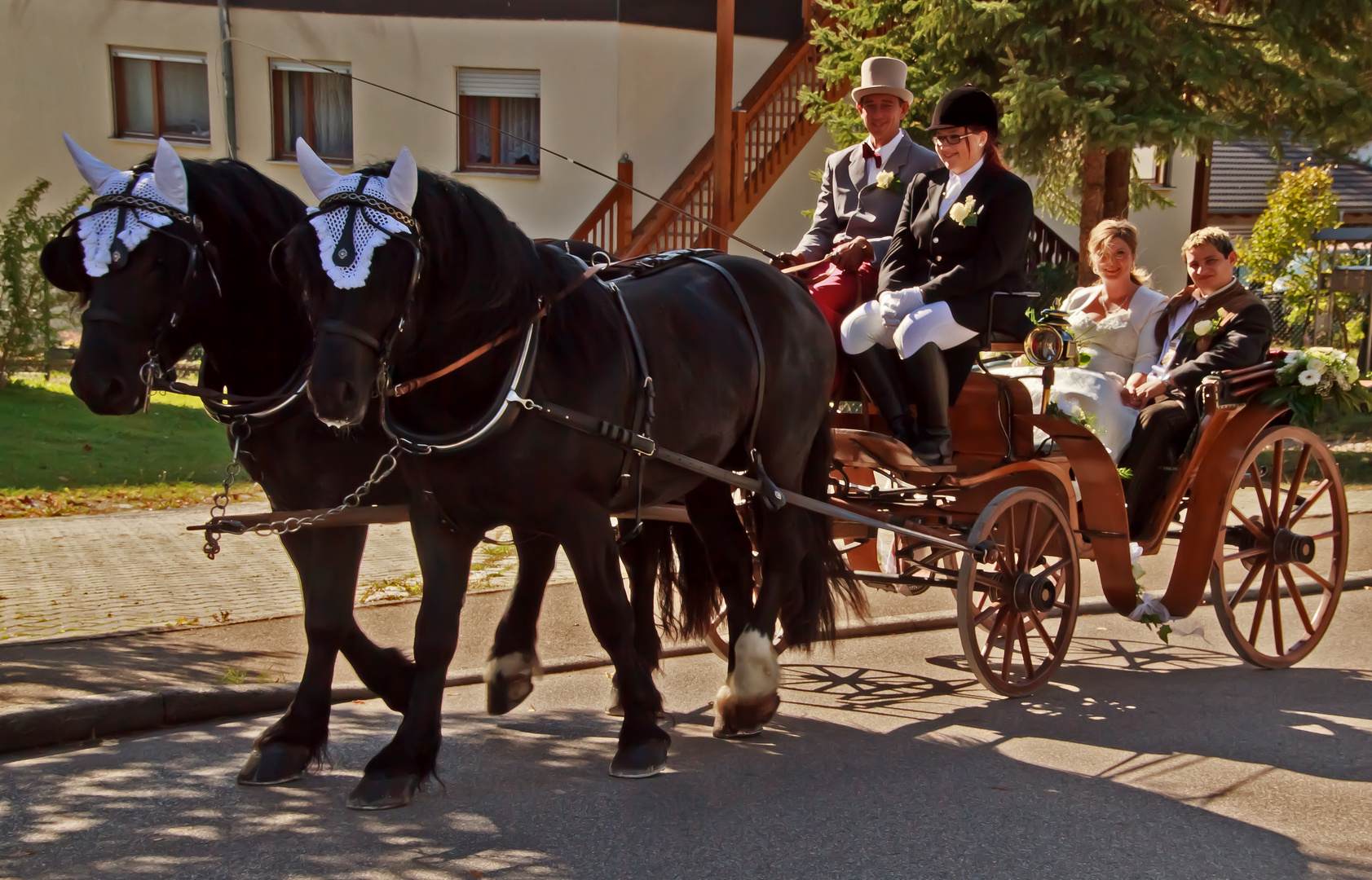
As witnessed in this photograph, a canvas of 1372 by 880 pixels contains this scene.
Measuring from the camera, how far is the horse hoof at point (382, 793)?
13.2 ft

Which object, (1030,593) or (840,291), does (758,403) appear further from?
(1030,593)

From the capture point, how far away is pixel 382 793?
4016mm

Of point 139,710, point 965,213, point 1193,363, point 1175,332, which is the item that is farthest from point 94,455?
point 1193,363

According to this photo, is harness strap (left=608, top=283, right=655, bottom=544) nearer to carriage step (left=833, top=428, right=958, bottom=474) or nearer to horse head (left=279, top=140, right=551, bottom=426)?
horse head (left=279, top=140, right=551, bottom=426)

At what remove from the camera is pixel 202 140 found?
55.0 feet

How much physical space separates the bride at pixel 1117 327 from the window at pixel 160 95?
44.7 feet

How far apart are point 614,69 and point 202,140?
5.59 meters

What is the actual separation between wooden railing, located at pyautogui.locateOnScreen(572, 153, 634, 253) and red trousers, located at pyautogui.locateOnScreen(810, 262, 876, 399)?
9192 millimetres

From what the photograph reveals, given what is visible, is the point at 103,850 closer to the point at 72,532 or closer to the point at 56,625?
the point at 56,625

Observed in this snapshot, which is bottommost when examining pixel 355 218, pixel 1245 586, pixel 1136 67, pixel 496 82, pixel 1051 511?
pixel 1245 586

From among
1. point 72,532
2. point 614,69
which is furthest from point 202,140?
point 72,532

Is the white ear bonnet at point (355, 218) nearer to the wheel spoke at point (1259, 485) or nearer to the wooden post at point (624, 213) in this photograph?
the wheel spoke at point (1259, 485)

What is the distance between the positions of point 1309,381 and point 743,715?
3.08 metres

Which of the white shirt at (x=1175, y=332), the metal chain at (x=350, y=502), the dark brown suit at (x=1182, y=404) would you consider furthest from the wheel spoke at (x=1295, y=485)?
the metal chain at (x=350, y=502)
